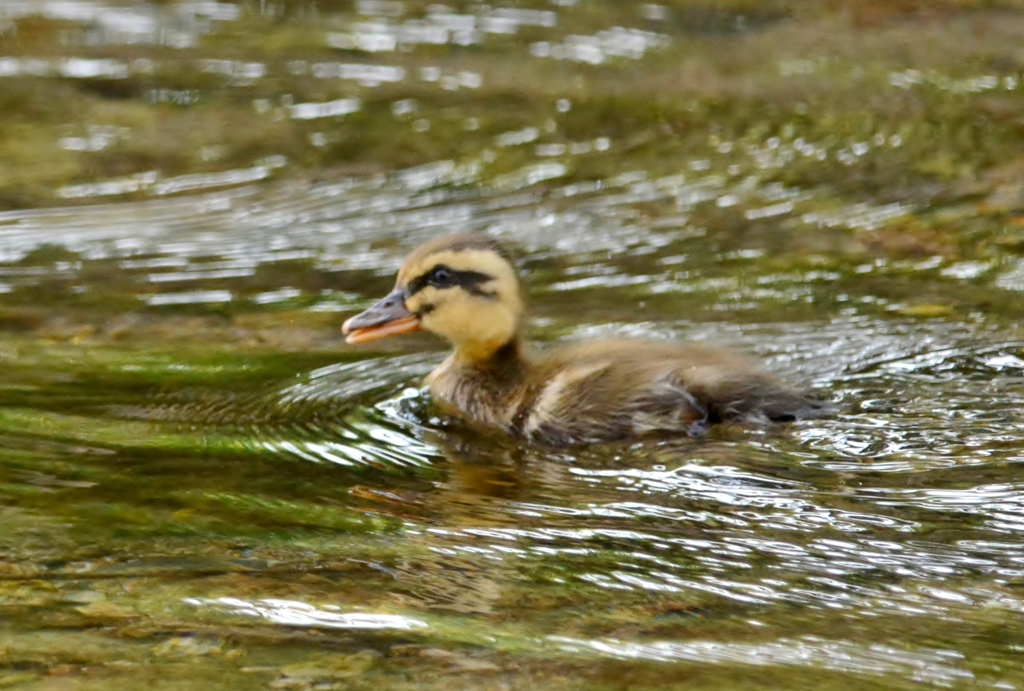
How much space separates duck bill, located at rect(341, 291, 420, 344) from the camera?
5801 millimetres

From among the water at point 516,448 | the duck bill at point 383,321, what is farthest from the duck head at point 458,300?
the water at point 516,448

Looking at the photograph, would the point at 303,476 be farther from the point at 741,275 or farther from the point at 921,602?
the point at 741,275

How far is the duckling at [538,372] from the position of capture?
5.29 m

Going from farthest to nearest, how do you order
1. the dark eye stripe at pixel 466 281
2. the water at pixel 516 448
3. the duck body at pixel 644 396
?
the dark eye stripe at pixel 466 281
the duck body at pixel 644 396
the water at pixel 516 448

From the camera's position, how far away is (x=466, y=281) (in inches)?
227

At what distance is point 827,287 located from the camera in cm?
680

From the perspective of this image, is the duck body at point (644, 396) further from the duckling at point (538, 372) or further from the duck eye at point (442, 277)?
the duck eye at point (442, 277)

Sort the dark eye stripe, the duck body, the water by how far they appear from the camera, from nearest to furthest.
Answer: the water → the duck body → the dark eye stripe

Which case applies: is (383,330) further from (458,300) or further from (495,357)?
(495,357)

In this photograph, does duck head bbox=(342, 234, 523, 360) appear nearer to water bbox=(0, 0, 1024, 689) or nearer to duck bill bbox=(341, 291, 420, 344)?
duck bill bbox=(341, 291, 420, 344)

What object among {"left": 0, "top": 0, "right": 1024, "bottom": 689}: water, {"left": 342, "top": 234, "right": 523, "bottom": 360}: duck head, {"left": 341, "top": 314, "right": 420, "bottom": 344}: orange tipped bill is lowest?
{"left": 0, "top": 0, "right": 1024, "bottom": 689}: water

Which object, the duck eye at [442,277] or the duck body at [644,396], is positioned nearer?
the duck body at [644,396]

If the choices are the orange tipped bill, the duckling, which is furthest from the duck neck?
the orange tipped bill

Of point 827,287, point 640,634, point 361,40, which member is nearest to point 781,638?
point 640,634
